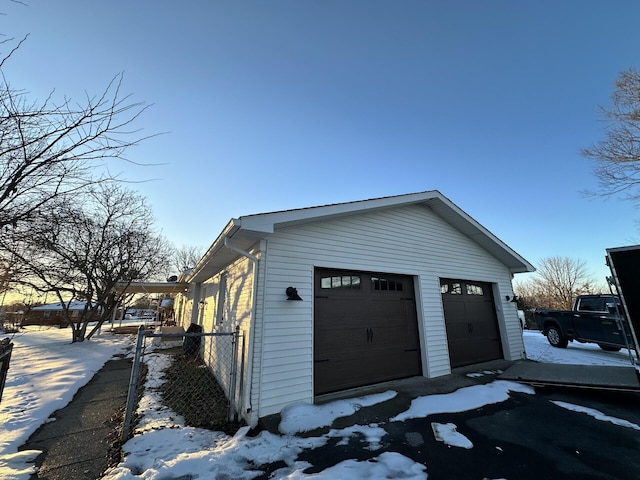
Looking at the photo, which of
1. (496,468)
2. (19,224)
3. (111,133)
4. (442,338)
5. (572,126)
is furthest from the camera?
(572,126)

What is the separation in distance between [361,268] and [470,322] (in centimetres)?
408

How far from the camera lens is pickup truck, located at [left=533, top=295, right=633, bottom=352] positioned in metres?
7.52

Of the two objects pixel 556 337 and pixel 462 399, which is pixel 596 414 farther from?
pixel 556 337

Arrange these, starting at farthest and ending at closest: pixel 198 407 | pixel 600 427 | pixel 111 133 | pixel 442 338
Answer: pixel 442 338
pixel 198 407
pixel 600 427
pixel 111 133

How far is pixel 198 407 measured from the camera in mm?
4363

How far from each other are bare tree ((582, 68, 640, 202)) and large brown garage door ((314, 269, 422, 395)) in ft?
27.5

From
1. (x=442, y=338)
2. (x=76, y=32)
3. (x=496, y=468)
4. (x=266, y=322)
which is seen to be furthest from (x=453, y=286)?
(x=76, y=32)

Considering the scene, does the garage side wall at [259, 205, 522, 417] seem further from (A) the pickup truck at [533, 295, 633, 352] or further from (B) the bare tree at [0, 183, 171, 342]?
(B) the bare tree at [0, 183, 171, 342]

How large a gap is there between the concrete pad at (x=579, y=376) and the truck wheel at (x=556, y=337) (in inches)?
187

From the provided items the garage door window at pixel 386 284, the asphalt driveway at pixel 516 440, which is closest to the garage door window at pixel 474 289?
the garage door window at pixel 386 284

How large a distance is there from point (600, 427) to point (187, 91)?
23.3ft

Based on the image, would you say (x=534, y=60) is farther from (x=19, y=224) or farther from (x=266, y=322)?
(x=19, y=224)

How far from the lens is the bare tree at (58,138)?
204 cm

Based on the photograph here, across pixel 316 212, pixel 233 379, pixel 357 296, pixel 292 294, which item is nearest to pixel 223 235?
pixel 292 294
